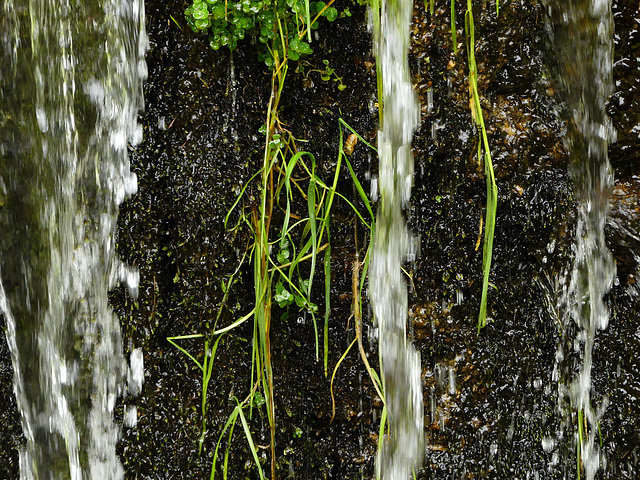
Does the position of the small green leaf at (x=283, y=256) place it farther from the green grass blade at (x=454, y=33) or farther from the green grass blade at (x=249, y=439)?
the green grass blade at (x=454, y=33)

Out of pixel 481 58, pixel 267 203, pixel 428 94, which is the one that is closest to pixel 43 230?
pixel 267 203

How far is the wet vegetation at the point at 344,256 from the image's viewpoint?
1.16m

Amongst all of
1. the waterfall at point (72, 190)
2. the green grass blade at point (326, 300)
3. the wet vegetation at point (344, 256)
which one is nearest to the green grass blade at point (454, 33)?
the wet vegetation at point (344, 256)

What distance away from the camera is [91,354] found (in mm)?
1217

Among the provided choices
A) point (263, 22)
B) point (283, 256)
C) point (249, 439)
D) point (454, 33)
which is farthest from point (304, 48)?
point (249, 439)

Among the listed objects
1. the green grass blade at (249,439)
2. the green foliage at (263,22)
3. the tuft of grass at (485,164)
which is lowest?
the green grass blade at (249,439)

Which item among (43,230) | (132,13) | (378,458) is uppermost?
(132,13)

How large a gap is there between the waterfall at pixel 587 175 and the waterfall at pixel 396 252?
1.21ft

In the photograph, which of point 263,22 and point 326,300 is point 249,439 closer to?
point 326,300

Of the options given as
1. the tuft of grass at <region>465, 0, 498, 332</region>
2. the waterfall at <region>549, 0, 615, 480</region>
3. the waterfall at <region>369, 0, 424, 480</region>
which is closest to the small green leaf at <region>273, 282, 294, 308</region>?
the waterfall at <region>369, 0, 424, 480</region>

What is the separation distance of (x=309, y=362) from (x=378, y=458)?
1.01 feet

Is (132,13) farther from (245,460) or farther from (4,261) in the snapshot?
(245,460)

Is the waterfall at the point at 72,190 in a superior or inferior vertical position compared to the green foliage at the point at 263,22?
inferior

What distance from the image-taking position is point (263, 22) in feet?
3.82
